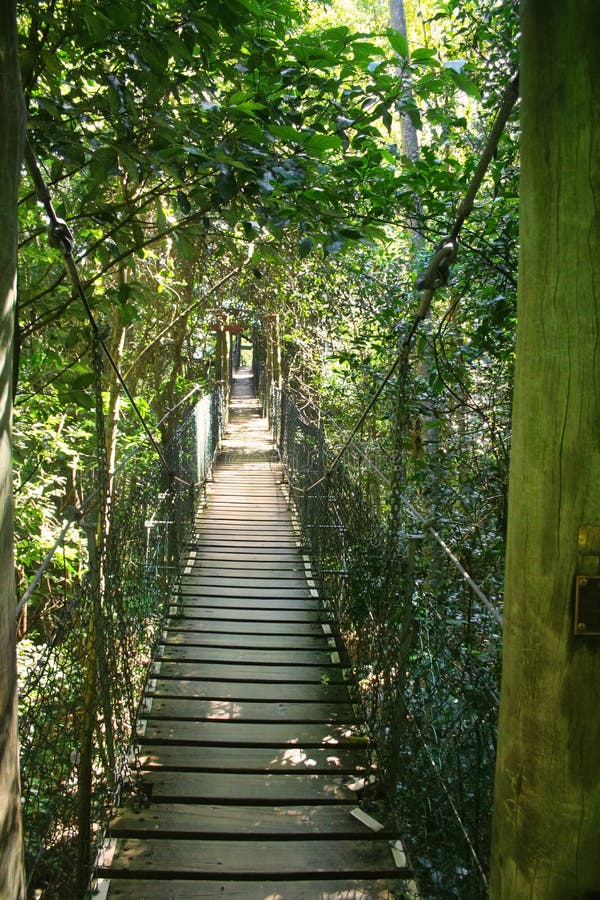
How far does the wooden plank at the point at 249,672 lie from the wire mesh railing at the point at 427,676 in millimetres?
180

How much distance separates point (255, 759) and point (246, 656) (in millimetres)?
907

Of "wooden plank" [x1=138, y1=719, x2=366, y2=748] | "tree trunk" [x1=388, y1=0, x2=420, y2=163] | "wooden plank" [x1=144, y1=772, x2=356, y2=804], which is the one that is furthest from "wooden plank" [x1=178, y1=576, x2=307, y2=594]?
"tree trunk" [x1=388, y1=0, x2=420, y2=163]

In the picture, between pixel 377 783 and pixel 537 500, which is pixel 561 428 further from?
pixel 377 783

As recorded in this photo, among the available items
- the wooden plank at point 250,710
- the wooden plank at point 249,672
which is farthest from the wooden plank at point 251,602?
the wooden plank at point 250,710

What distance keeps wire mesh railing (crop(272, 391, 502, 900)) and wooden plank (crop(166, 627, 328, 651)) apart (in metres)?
0.20

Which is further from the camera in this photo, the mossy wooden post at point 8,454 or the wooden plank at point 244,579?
the wooden plank at point 244,579

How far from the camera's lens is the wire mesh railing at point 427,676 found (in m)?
1.77

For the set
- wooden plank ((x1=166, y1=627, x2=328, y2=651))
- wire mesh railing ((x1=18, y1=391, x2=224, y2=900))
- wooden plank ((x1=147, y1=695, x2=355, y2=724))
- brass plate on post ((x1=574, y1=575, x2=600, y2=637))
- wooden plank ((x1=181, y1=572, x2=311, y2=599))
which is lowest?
wooden plank ((x1=147, y1=695, x2=355, y2=724))

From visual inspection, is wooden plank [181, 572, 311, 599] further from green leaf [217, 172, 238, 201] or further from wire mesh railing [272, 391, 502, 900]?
green leaf [217, 172, 238, 201]

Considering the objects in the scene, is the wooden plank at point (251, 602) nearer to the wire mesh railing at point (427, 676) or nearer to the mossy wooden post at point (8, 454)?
the wire mesh railing at point (427, 676)

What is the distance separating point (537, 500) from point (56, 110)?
1.78m

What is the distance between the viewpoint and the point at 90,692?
7.19 ft

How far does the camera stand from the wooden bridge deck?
202cm

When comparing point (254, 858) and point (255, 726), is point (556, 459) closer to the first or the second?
point (254, 858)
